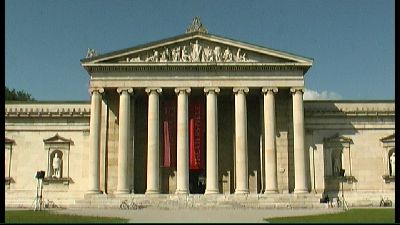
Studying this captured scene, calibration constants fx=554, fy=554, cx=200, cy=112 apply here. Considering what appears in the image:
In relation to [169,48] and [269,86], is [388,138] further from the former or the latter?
[169,48]

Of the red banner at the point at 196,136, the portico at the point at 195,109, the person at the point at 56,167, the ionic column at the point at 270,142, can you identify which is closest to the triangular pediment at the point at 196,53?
the portico at the point at 195,109

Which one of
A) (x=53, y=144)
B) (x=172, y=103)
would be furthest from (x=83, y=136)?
(x=172, y=103)

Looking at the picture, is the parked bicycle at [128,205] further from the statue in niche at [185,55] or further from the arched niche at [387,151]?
the arched niche at [387,151]

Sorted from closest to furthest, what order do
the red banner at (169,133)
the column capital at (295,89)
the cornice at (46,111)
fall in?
the column capital at (295,89)
the red banner at (169,133)
the cornice at (46,111)

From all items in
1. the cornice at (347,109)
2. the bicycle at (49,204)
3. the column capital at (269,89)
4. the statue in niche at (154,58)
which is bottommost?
the bicycle at (49,204)

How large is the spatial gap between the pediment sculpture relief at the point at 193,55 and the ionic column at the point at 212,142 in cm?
358

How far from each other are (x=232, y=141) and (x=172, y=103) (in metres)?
8.53

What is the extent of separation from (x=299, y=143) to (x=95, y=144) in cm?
2191

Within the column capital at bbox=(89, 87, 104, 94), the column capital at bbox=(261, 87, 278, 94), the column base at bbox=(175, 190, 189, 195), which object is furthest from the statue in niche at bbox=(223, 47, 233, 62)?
the column base at bbox=(175, 190, 189, 195)

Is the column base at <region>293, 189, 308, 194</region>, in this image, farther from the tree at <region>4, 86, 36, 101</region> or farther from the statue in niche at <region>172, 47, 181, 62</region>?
the tree at <region>4, 86, 36, 101</region>

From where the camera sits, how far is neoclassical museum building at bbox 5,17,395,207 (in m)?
59.2

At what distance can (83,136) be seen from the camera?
215 feet

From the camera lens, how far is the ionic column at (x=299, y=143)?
193ft

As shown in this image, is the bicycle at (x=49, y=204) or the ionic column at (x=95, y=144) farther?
the bicycle at (x=49, y=204)
